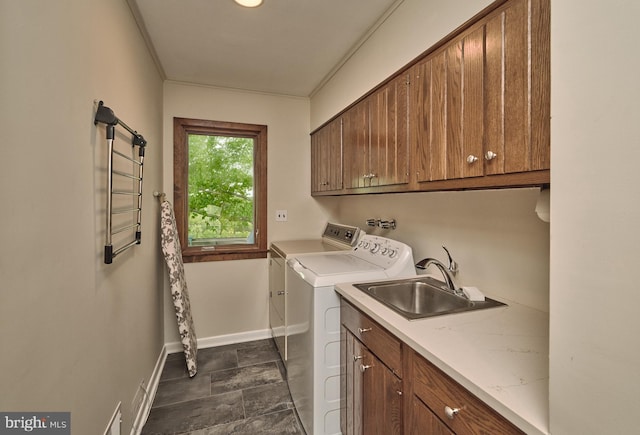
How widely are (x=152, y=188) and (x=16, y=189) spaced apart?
1601mm

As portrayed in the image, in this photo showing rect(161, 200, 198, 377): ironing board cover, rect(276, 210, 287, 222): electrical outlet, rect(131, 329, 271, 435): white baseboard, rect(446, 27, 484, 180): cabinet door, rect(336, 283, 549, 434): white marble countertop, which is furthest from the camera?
rect(276, 210, 287, 222): electrical outlet

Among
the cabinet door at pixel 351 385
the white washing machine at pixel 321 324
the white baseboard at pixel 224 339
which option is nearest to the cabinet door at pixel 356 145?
the white washing machine at pixel 321 324

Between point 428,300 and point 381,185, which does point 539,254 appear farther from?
point 381,185

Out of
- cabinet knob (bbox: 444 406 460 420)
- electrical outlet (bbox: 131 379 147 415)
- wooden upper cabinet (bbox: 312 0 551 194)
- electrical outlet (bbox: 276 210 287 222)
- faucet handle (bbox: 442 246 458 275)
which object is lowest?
electrical outlet (bbox: 131 379 147 415)

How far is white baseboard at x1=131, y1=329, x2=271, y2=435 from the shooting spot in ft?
5.84

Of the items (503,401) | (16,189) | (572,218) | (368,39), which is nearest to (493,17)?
(572,218)

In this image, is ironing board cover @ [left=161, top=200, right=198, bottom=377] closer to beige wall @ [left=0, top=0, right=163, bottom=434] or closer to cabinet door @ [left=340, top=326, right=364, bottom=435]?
beige wall @ [left=0, top=0, right=163, bottom=434]

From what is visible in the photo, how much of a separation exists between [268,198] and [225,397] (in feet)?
5.71

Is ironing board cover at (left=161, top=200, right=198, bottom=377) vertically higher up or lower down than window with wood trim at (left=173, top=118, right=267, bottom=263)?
lower down

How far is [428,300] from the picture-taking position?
62.9 inches

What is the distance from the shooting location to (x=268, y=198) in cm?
300

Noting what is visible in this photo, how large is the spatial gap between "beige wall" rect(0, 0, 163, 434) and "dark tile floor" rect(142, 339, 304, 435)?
17.0 inches

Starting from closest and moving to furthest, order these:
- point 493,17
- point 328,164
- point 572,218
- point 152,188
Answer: point 572,218
point 493,17
point 152,188
point 328,164

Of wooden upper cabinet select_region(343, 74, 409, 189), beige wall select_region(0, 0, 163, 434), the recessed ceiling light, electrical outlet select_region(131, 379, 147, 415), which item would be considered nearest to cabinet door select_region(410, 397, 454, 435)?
wooden upper cabinet select_region(343, 74, 409, 189)
